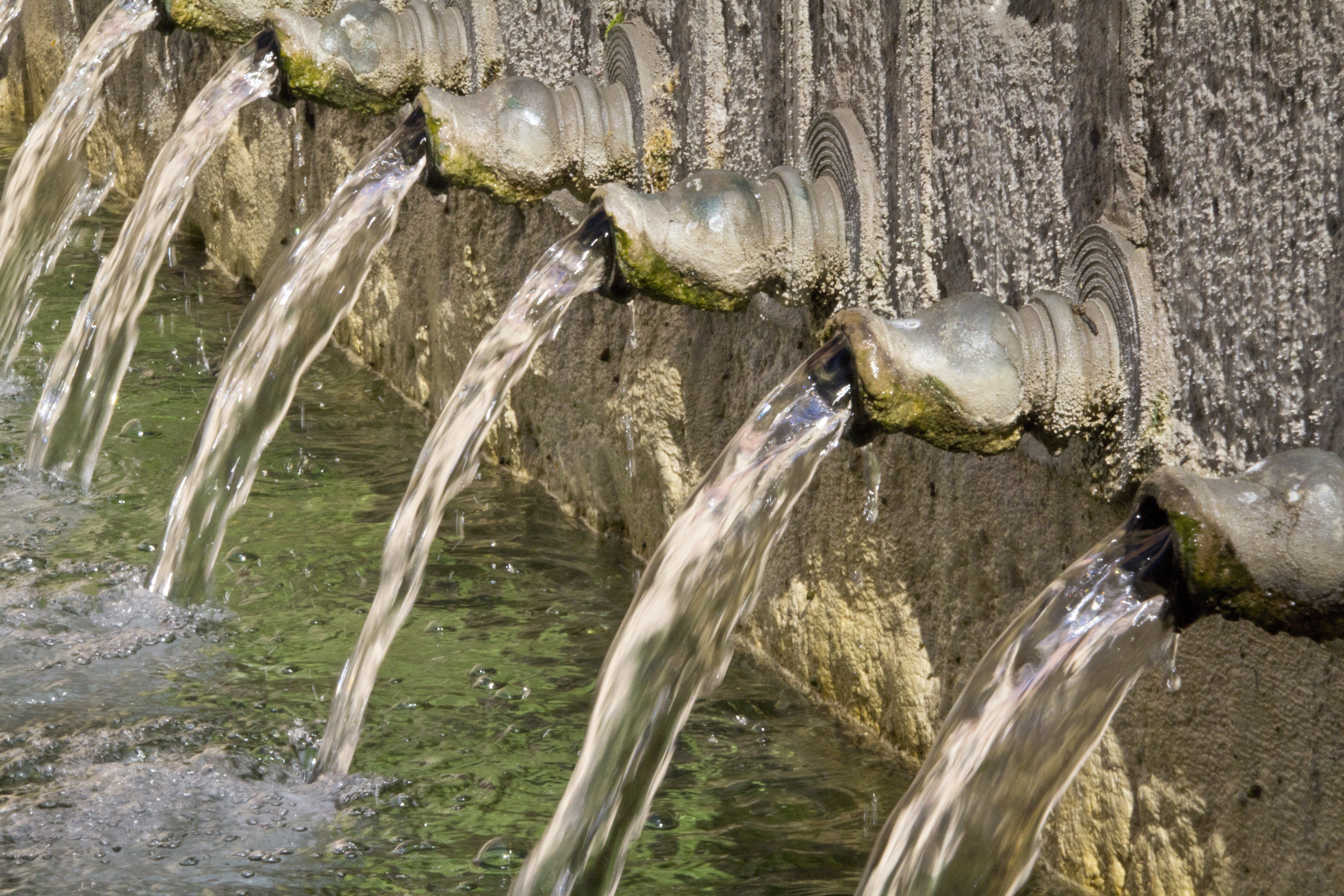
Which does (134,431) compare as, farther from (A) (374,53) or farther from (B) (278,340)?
(A) (374,53)

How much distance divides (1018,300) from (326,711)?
62.9 inches

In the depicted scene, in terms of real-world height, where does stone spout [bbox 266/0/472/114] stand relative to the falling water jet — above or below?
above

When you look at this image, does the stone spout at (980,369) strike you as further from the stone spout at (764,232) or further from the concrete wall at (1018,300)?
the stone spout at (764,232)

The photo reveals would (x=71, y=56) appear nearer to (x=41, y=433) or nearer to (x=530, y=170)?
(x=41, y=433)

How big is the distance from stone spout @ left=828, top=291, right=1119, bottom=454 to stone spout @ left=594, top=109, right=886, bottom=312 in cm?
53

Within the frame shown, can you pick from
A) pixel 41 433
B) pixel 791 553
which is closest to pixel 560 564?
pixel 791 553

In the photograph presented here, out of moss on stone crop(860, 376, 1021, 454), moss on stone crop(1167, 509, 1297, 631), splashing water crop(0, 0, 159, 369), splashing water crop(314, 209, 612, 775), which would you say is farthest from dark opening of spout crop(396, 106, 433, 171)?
moss on stone crop(1167, 509, 1297, 631)

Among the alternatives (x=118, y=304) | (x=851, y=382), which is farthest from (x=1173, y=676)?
(x=118, y=304)

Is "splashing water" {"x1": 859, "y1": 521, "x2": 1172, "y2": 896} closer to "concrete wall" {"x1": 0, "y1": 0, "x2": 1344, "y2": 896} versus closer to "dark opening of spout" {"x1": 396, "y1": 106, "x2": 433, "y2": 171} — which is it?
"concrete wall" {"x1": 0, "y1": 0, "x2": 1344, "y2": 896}

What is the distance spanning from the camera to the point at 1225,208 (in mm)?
2102

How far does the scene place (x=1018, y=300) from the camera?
2.49 m

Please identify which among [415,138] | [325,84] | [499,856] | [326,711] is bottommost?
[499,856]

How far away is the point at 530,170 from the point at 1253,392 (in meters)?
1.83

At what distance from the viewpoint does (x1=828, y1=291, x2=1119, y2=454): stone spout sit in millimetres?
2197
